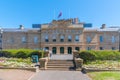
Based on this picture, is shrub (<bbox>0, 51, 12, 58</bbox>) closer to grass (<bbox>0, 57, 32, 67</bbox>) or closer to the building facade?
grass (<bbox>0, 57, 32, 67</bbox>)

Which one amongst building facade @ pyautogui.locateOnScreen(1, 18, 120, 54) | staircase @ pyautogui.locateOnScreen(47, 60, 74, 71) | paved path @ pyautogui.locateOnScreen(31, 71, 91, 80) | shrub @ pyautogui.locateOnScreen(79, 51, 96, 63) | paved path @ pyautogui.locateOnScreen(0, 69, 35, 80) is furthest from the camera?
building facade @ pyautogui.locateOnScreen(1, 18, 120, 54)

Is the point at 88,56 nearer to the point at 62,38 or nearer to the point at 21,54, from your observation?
the point at 21,54

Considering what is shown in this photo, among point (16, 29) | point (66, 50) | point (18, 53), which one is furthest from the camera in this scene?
point (16, 29)

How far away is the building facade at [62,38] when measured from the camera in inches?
2311

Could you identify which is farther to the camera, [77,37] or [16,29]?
[16,29]

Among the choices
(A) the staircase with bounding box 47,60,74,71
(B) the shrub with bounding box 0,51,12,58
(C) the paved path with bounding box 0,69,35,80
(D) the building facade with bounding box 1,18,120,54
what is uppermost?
(D) the building facade with bounding box 1,18,120,54

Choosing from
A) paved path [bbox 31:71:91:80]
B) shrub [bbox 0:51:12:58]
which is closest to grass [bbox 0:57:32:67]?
paved path [bbox 31:71:91:80]

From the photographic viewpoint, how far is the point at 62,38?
2328 inches

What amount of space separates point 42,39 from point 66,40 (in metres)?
6.42

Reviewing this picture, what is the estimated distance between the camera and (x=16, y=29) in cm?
6356

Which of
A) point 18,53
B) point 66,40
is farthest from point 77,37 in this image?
point 18,53

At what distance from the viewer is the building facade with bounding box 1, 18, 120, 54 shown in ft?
193

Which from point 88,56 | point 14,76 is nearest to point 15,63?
point 14,76

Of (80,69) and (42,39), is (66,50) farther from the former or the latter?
(80,69)
